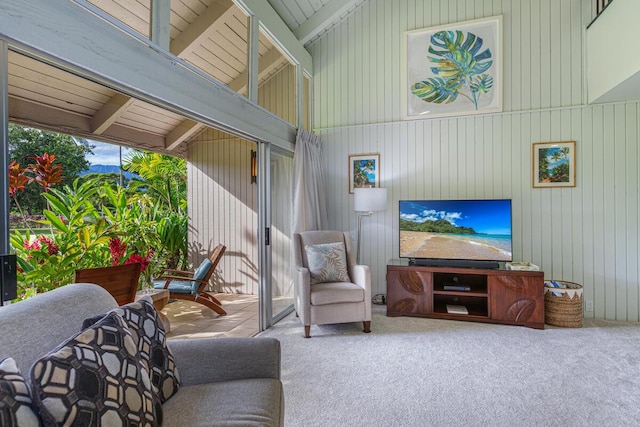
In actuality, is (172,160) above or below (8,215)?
above

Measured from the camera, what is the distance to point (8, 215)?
4.46 feet

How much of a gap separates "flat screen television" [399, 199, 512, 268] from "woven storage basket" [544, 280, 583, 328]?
1.78 ft

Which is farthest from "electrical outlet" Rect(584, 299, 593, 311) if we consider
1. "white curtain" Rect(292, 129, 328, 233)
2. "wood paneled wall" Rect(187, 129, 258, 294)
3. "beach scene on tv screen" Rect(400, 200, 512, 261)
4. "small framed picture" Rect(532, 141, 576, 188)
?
"wood paneled wall" Rect(187, 129, 258, 294)

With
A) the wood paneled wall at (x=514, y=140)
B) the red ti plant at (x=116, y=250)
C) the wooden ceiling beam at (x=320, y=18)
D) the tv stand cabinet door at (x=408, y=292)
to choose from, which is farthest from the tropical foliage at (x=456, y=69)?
the red ti plant at (x=116, y=250)

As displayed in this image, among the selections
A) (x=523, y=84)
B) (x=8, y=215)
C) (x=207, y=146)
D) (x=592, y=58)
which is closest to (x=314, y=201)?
(x=207, y=146)

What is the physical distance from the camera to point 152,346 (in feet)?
4.25

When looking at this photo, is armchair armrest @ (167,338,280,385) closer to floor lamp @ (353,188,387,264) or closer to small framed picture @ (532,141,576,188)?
floor lamp @ (353,188,387,264)

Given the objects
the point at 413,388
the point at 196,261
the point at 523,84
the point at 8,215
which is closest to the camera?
the point at 8,215

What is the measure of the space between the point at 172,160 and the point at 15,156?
3.36 meters

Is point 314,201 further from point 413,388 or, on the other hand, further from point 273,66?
point 413,388

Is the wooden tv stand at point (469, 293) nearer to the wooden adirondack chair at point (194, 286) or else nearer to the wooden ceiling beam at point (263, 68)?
the wooden adirondack chair at point (194, 286)

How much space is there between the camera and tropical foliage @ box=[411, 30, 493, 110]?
13.1 feet

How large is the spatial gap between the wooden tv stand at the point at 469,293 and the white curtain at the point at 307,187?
105 cm

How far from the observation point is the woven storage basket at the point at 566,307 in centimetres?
333
